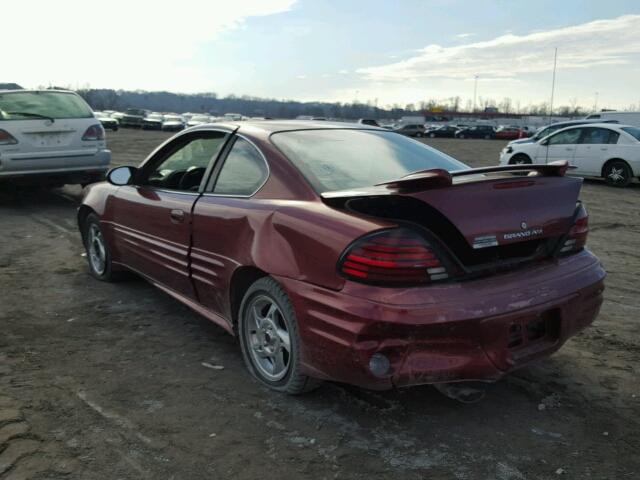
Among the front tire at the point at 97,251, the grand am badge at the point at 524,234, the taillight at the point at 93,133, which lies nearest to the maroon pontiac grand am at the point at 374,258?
the grand am badge at the point at 524,234

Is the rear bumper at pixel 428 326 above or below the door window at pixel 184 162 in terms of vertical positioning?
below

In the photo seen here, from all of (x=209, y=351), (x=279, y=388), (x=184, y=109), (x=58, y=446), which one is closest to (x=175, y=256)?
(x=209, y=351)

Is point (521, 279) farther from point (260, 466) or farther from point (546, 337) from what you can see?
point (260, 466)

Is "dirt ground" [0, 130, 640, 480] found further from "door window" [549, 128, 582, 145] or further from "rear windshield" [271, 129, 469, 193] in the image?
"door window" [549, 128, 582, 145]

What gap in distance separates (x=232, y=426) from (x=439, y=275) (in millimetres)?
1274

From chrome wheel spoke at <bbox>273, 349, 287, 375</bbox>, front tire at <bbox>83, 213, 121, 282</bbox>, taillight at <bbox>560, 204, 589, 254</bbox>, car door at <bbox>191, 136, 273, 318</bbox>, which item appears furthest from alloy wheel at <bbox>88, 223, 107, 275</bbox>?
taillight at <bbox>560, 204, 589, 254</bbox>

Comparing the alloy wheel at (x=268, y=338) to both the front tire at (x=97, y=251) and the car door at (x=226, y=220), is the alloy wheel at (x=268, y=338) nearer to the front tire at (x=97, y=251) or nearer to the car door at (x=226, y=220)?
the car door at (x=226, y=220)

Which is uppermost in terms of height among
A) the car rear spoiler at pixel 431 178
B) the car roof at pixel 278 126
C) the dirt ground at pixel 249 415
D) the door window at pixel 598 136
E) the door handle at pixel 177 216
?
the car roof at pixel 278 126

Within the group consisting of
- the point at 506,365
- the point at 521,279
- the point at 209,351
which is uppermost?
the point at 521,279

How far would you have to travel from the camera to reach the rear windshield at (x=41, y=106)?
8.66 meters

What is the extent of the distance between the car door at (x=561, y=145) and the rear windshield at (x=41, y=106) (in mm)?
10535

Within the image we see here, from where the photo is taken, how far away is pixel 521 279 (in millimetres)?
2818

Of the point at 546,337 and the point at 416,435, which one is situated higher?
the point at 546,337

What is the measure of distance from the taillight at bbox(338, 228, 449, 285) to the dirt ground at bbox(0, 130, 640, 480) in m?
0.81
